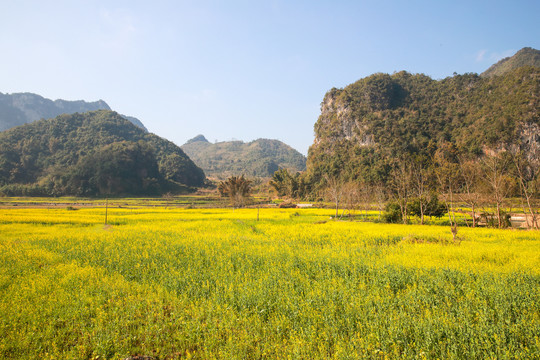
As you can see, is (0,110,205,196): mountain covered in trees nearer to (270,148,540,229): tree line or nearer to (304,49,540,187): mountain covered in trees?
(270,148,540,229): tree line

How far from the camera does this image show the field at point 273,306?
17.7ft

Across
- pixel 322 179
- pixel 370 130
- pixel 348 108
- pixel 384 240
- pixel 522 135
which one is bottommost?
pixel 384 240

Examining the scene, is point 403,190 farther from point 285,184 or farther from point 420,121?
point 420,121

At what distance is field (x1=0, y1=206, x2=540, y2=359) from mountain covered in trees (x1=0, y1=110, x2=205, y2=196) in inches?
3563

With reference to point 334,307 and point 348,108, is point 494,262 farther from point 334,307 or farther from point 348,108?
point 348,108

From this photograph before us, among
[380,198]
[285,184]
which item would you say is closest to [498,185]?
[380,198]

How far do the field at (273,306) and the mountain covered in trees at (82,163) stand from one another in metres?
90.5

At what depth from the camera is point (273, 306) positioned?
7430 millimetres

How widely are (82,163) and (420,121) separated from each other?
121697mm

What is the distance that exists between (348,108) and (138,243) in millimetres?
106500

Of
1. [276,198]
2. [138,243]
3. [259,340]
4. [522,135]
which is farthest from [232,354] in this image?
[522,135]

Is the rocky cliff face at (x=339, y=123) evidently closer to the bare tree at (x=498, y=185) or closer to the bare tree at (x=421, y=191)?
the bare tree at (x=421, y=191)

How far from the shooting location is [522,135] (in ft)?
225

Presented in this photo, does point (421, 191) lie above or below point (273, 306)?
above
